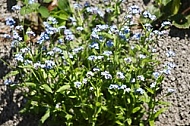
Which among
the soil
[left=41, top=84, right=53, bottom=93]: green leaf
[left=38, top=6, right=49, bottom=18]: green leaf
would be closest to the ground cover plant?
[left=41, top=84, right=53, bottom=93]: green leaf

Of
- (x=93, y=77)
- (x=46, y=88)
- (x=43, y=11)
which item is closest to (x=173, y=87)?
(x=93, y=77)

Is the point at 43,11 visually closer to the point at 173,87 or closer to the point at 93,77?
the point at 93,77

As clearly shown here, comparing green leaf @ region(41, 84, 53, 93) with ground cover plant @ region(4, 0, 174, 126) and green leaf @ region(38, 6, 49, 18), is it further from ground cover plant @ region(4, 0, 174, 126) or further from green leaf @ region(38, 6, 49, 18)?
green leaf @ region(38, 6, 49, 18)

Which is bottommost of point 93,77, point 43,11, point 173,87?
point 173,87

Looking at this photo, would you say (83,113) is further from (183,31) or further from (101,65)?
(183,31)

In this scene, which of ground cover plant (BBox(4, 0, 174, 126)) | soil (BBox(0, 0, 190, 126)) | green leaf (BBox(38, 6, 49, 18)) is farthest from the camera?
green leaf (BBox(38, 6, 49, 18))

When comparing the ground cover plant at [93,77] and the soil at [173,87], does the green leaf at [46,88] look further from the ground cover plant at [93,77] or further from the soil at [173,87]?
the soil at [173,87]
